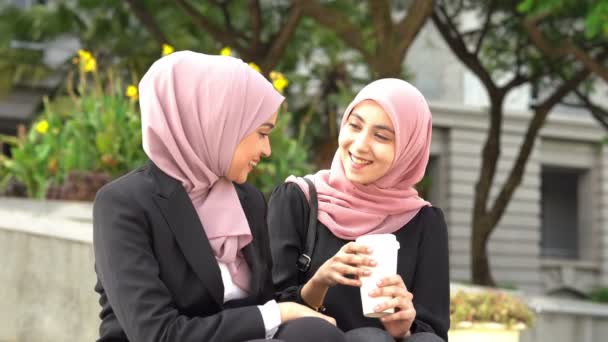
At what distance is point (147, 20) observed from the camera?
527 inches

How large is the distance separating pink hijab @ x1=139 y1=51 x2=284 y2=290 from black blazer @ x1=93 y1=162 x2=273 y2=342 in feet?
0.19

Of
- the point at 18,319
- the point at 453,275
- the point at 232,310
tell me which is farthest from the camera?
the point at 453,275

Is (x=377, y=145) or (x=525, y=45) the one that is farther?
(x=525, y=45)

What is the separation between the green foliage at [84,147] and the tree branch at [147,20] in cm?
439

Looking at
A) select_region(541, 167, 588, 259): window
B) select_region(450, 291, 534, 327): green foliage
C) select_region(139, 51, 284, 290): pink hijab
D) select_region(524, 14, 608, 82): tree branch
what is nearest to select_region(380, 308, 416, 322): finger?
select_region(139, 51, 284, 290): pink hijab

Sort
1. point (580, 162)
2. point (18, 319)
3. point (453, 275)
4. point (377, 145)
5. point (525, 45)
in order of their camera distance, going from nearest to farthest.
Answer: point (377, 145) → point (18, 319) → point (525, 45) → point (453, 275) → point (580, 162)

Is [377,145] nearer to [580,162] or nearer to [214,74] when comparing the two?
[214,74]

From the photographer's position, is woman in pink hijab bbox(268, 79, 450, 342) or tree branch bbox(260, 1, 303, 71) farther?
tree branch bbox(260, 1, 303, 71)

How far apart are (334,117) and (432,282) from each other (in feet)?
35.6

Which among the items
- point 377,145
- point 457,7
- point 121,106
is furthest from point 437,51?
point 377,145

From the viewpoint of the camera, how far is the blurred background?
7180 mm

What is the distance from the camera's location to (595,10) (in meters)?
9.98

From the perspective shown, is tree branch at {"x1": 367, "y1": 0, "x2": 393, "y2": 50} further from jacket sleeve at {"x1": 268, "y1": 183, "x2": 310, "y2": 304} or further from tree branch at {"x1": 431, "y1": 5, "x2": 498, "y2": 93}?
jacket sleeve at {"x1": 268, "y1": 183, "x2": 310, "y2": 304}

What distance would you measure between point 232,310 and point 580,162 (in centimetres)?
2373
